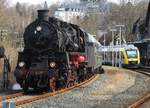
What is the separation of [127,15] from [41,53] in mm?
81474

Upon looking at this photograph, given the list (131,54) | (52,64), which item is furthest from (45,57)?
(131,54)

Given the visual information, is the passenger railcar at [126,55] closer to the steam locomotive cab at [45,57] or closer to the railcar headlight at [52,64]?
the steam locomotive cab at [45,57]

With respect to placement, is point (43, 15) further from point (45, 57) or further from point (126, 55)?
point (126, 55)

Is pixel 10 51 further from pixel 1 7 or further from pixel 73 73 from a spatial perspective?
pixel 73 73

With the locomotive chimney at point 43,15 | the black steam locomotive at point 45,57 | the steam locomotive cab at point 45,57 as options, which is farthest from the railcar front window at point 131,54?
the locomotive chimney at point 43,15

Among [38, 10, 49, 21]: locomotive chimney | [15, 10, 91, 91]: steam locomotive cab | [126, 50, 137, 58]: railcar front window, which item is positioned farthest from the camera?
[126, 50, 137, 58]: railcar front window

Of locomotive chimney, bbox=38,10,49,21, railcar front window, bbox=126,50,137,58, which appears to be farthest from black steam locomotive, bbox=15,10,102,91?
railcar front window, bbox=126,50,137,58

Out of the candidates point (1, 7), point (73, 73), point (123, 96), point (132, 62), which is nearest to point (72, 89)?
point (73, 73)

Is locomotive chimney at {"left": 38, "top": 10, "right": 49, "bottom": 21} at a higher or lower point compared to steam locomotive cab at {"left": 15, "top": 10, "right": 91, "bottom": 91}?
higher

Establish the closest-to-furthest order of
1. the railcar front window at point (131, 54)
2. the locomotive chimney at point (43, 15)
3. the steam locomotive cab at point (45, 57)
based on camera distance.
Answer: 1. the steam locomotive cab at point (45, 57)
2. the locomotive chimney at point (43, 15)
3. the railcar front window at point (131, 54)

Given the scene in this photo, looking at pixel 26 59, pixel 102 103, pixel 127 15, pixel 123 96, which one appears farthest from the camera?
pixel 127 15

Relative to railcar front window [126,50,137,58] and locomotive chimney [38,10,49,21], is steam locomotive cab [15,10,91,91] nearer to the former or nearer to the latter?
locomotive chimney [38,10,49,21]

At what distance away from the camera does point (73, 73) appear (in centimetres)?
2244

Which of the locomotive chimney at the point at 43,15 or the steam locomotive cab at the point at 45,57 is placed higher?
the locomotive chimney at the point at 43,15
